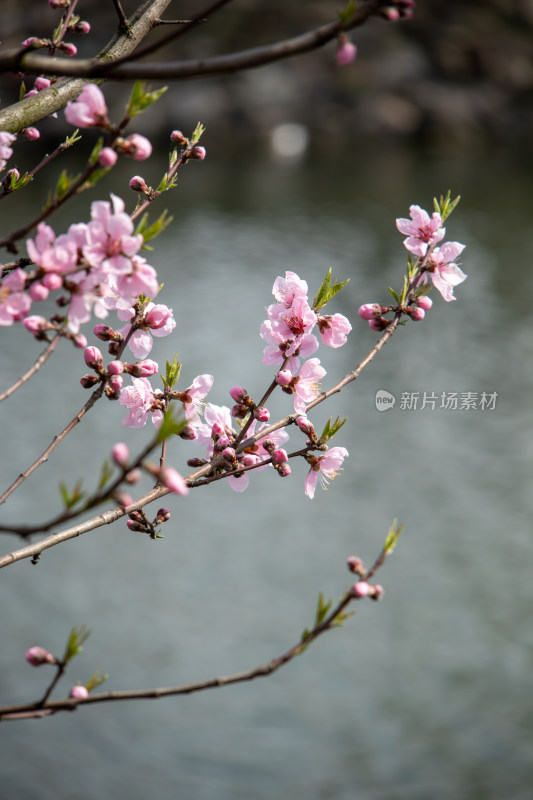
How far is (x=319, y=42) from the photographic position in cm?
78

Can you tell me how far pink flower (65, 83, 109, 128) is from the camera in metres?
1.00

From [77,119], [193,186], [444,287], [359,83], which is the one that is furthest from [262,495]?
[359,83]

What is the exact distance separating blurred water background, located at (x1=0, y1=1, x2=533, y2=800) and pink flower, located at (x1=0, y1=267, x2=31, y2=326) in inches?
217

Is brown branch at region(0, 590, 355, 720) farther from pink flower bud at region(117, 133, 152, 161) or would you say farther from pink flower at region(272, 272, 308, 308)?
pink flower at region(272, 272, 308, 308)

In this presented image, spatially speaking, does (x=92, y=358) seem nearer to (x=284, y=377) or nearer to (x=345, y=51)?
(x=284, y=377)

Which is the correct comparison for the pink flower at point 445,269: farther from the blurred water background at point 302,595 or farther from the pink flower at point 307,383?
the blurred water background at point 302,595

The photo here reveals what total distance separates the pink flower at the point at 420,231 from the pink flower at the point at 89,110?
2.33 ft

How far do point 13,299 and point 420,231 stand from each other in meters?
0.87

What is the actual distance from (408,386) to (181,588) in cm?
520

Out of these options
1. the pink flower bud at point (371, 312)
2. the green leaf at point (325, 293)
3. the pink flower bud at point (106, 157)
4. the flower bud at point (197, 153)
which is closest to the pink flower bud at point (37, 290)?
the pink flower bud at point (106, 157)

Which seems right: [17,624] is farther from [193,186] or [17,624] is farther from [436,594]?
[193,186]

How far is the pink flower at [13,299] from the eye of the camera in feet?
3.20

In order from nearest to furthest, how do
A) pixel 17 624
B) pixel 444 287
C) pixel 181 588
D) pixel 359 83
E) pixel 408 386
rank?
pixel 444 287 < pixel 17 624 < pixel 181 588 < pixel 408 386 < pixel 359 83

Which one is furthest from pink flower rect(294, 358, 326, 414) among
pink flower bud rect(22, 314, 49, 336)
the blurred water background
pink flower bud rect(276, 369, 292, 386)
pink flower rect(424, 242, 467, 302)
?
the blurred water background
